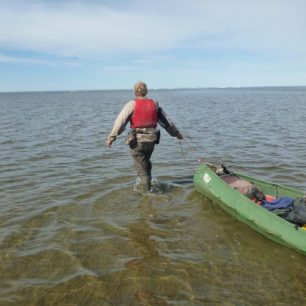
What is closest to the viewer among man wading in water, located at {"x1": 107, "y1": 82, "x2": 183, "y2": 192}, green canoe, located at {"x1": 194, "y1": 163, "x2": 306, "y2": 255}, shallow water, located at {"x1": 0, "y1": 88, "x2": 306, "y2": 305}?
shallow water, located at {"x1": 0, "y1": 88, "x2": 306, "y2": 305}

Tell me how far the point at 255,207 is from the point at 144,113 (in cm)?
342

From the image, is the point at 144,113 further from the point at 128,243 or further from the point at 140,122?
the point at 128,243

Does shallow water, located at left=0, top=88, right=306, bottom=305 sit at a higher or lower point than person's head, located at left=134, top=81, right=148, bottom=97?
lower

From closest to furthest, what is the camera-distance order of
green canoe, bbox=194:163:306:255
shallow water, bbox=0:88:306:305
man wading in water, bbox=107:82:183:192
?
shallow water, bbox=0:88:306:305
green canoe, bbox=194:163:306:255
man wading in water, bbox=107:82:183:192

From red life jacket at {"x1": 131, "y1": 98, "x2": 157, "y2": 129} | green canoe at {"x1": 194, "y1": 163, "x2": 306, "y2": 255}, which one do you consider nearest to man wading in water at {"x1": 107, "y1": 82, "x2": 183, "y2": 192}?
red life jacket at {"x1": 131, "y1": 98, "x2": 157, "y2": 129}

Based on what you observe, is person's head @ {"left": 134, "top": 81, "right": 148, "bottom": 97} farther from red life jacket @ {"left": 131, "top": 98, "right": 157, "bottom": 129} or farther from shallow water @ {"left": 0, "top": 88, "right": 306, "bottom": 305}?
shallow water @ {"left": 0, "top": 88, "right": 306, "bottom": 305}

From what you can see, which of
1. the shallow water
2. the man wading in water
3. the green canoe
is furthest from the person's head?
the shallow water

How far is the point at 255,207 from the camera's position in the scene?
795 cm

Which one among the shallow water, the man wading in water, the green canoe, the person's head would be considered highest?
the person's head

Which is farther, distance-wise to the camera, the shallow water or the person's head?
the person's head

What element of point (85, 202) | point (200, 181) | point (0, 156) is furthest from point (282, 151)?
point (0, 156)

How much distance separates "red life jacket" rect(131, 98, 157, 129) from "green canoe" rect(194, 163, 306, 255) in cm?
200

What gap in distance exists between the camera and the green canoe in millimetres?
7078

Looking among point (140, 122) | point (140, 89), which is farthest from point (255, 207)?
point (140, 89)
